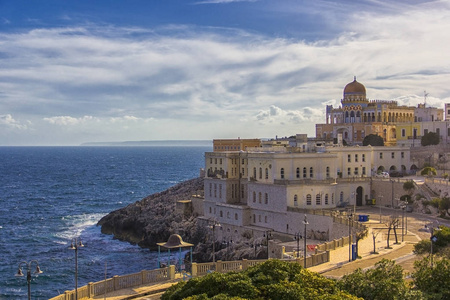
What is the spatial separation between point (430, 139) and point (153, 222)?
4231 cm

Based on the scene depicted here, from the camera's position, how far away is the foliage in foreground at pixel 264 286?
20891 mm

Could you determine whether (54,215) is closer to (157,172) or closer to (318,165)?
(318,165)

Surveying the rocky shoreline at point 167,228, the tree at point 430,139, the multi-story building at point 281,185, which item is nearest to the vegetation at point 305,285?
the multi-story building at point 281,185

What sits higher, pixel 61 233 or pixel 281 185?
pixel 281 185

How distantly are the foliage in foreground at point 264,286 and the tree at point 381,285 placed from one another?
3.34 ft

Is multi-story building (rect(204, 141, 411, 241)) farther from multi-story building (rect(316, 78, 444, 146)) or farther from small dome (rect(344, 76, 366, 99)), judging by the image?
small dome (rect(344, 76, 366, 99))

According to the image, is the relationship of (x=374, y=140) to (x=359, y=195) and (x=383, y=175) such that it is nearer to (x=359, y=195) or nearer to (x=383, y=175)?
(x=383, y=175)

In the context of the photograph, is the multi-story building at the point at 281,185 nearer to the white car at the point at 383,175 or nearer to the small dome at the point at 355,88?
the white car at the point at 383,175

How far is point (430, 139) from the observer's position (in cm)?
8319

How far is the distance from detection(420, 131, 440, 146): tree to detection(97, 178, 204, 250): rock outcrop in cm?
3387

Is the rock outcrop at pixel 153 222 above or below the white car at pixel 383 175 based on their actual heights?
below

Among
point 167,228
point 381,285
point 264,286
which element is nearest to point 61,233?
point 167,228

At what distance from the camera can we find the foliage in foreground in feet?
68.5

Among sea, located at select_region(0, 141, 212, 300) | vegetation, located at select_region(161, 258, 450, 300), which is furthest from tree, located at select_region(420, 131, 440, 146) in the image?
vegetation, located at select_region(161, 258, 450, 300)
